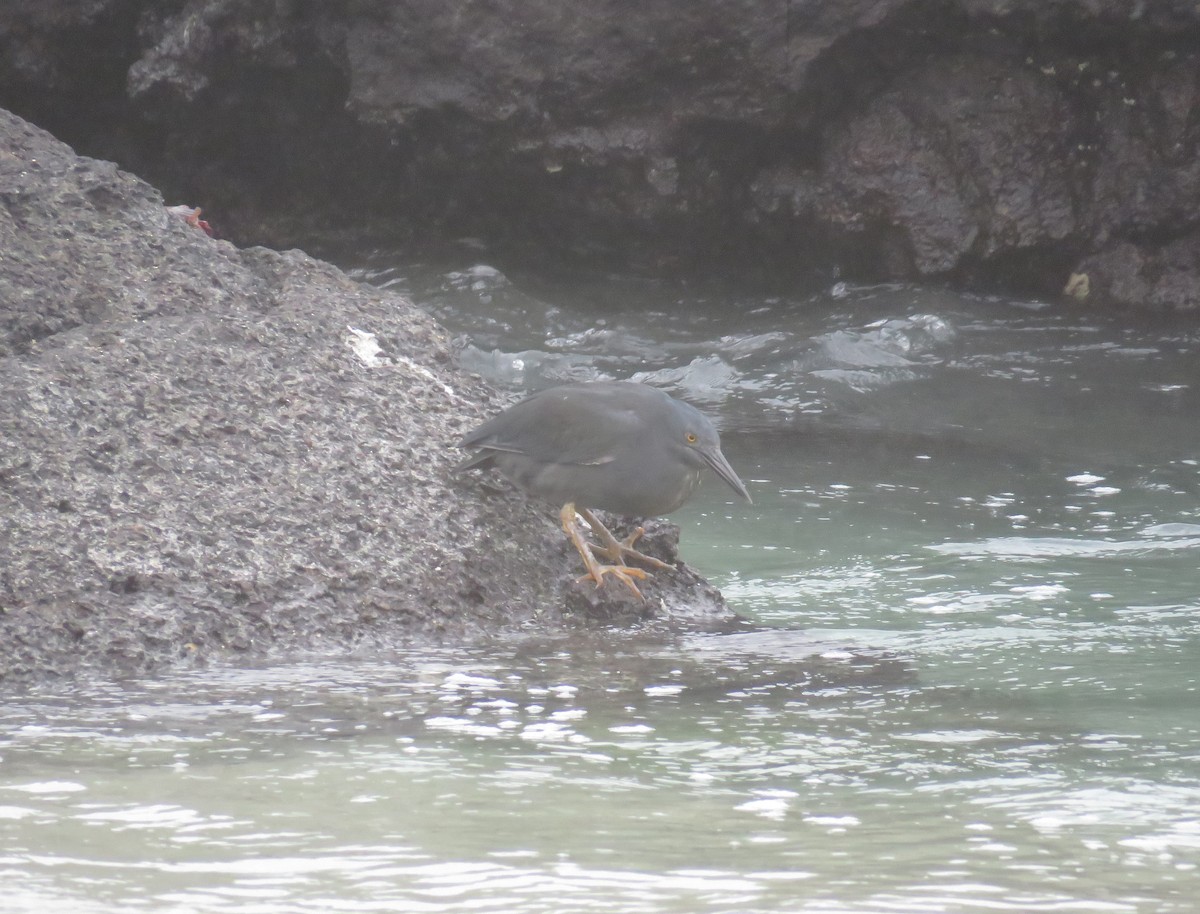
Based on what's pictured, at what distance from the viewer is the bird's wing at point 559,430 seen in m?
4.03

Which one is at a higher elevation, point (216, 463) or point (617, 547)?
point (216, 463)

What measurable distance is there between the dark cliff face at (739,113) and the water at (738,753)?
4.53m

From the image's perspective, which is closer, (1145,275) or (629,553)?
(629,553)

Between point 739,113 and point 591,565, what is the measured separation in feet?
22.9

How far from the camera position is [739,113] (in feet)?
34.1

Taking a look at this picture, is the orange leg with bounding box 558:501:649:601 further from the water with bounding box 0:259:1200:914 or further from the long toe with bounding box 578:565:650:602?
the water with bounding box 0:259:1200:914

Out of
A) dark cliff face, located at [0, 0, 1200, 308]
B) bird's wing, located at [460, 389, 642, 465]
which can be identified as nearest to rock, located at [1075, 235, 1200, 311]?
dark cliff face, located at [0, 0, 1200, 308]

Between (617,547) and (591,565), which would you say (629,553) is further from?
(591,565)

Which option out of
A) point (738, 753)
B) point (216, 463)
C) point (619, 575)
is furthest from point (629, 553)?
point (738, 753)

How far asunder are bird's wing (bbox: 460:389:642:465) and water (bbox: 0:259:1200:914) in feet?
1.60

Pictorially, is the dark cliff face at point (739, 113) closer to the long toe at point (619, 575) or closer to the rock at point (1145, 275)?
the rock at point (1145, 275)

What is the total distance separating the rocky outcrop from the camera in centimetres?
354

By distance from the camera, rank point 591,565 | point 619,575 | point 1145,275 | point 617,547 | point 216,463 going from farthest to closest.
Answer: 1. point 1145,275
2. point 617,547
3. point 619,575
4. point 591,565
5. point 216,463

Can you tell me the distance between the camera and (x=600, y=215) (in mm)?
11141
